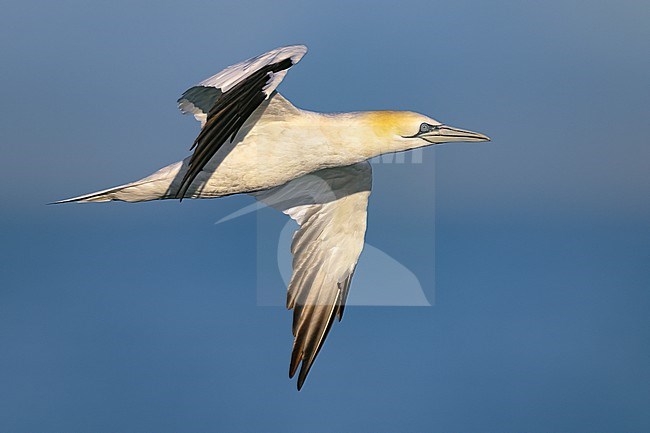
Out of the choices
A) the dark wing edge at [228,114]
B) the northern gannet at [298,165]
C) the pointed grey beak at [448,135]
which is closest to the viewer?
the dark wing edge at [228,114]

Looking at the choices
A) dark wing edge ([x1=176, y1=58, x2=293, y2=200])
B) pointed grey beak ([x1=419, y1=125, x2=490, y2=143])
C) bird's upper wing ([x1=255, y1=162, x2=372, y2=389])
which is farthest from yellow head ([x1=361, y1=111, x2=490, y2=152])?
bird's upper wing ([x1=255, y1=162, x2=372, y2=389])

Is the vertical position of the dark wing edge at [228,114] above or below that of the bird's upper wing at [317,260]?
above

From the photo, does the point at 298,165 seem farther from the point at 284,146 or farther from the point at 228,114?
the point at 228,114

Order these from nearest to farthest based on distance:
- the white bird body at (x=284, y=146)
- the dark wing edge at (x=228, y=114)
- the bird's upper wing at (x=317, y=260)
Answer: the dark wing edge at (x=228, y=114) < the white bird body at (x=284, y=146) < the bird's upper wing at (x=317, y=260)

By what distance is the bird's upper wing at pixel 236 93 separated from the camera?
8.48m

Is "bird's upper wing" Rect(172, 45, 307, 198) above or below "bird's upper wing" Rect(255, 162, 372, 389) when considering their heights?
above

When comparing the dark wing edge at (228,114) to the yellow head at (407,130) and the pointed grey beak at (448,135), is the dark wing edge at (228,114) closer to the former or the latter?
the yellow head at (407,130)

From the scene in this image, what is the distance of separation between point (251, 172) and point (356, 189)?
196 centimetres

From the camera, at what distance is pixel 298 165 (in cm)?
978

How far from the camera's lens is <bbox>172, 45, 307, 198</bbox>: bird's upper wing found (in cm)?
848

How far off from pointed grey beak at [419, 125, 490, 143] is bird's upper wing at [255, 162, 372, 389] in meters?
1.78

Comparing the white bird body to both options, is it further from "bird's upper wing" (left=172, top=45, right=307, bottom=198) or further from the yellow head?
"bird's upper wing" (left=172, top=45, right=307, bottom=198)

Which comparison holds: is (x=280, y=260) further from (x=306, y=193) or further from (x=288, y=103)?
(x=288, y=103)

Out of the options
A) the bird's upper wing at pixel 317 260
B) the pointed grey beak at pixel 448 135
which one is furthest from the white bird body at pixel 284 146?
the bird's upper wing at pixel 317 260
